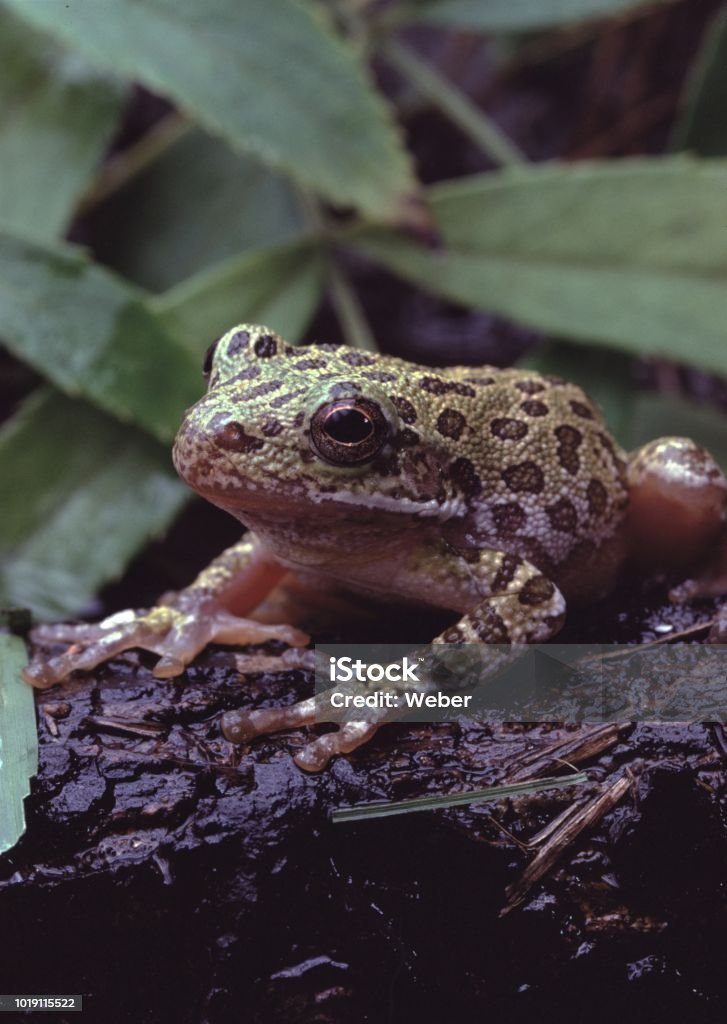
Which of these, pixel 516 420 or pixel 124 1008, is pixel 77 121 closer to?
pixel 516 420

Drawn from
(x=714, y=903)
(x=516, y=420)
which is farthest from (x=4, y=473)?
(x=714, y=903)

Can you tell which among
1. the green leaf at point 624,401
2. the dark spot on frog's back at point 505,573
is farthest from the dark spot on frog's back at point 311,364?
the green leaf at point 624,401

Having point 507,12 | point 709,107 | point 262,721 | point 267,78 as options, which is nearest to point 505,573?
point 262,721

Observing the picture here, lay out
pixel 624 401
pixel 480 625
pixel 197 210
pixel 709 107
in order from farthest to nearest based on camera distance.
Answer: pixel 197 210 < pixel 709 107 < pixel 624 401 < pixel 480 625

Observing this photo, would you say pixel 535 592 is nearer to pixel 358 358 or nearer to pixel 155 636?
A: pixel 358 358

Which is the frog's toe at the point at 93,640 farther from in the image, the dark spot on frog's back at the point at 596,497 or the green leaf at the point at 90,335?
the dark spot on frog's back at the point at 596,497
